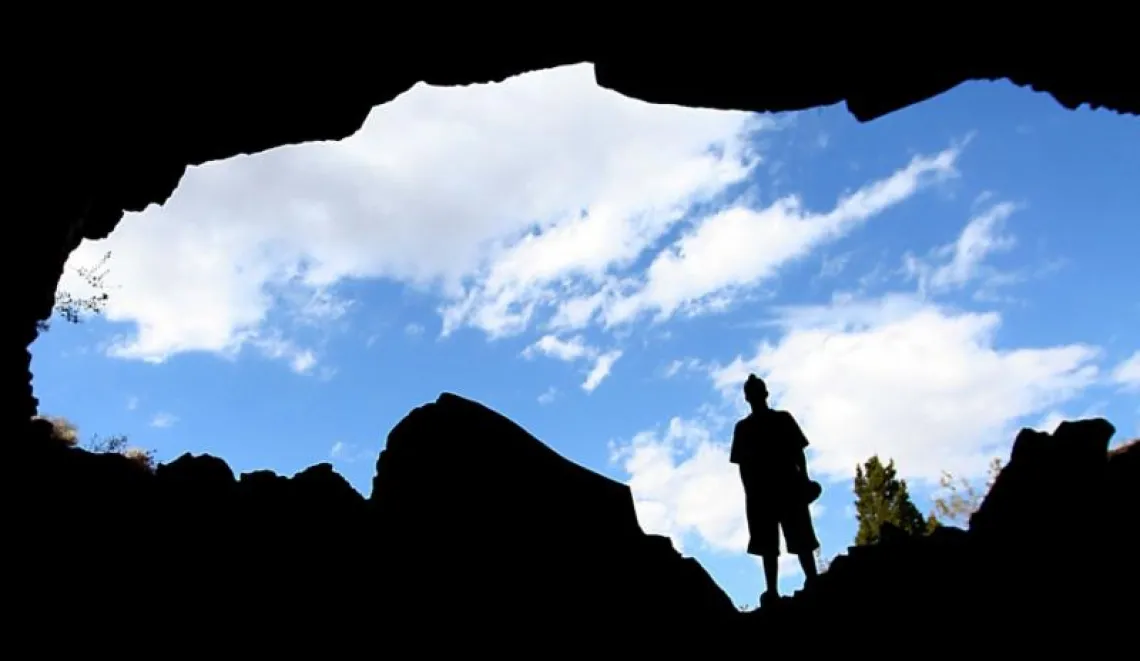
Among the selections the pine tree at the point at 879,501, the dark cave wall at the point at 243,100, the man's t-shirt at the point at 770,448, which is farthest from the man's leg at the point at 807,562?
the pine tree at the point at 879,501

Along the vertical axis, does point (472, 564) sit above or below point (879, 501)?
below

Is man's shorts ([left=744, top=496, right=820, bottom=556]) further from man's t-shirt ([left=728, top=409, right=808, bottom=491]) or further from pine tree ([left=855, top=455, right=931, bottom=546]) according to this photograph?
pine tree ([left=855, top=455, right=931, bottom=546])

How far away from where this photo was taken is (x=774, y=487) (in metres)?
8.34

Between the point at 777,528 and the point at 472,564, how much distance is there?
13.1ft

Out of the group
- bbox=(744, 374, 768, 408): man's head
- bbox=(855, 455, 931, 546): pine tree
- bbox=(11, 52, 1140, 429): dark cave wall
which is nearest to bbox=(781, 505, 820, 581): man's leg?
bbox=(744, 374, 768, 408): man's head

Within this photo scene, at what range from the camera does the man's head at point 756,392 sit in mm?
8688

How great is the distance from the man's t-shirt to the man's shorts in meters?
0.24

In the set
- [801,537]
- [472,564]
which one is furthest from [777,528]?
[472,564]

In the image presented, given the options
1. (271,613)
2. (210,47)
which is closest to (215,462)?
(271,613)

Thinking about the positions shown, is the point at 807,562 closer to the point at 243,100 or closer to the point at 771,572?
the point at 771,572

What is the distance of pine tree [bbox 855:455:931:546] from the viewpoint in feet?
124

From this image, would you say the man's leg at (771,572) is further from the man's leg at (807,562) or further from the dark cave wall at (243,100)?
the dark cave wall at (243,100)

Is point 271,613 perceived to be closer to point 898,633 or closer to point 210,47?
point 898,633

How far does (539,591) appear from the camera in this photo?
598 cm
